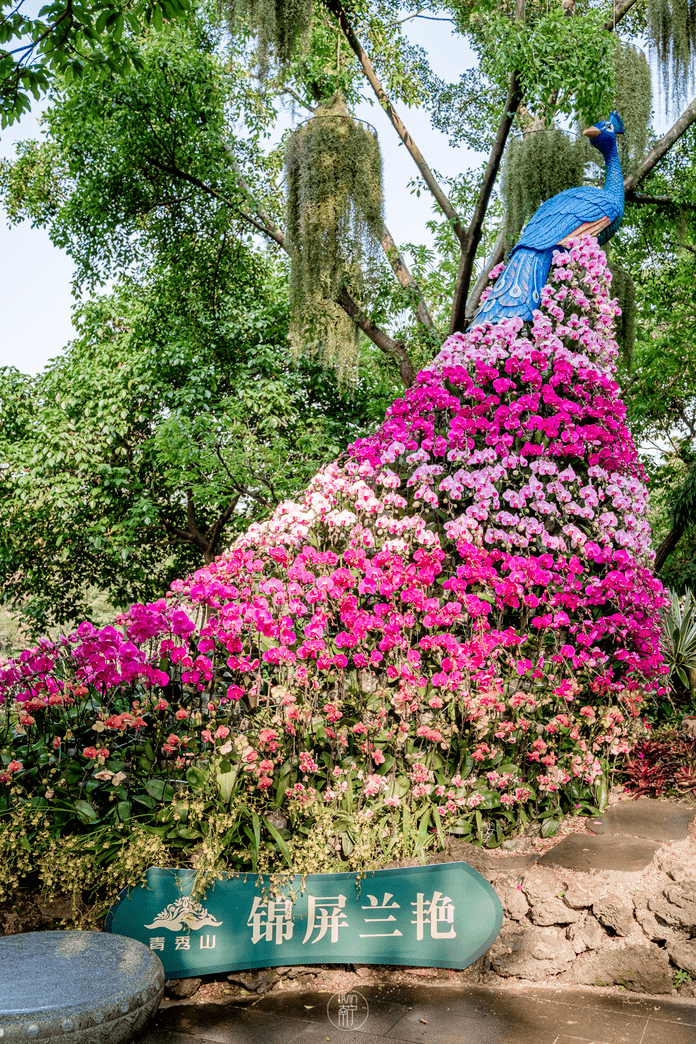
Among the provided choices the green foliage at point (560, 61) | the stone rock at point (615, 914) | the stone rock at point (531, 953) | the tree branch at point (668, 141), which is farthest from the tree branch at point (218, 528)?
the stone rock at point (615, 914)

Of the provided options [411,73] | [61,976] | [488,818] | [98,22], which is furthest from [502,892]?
[411,73]

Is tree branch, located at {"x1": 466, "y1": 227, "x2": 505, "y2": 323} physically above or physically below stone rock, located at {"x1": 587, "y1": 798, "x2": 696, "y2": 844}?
above

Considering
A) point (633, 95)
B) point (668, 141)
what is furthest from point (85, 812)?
point (668, 141)

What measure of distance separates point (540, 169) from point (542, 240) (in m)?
2.65

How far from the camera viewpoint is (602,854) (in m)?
3.40

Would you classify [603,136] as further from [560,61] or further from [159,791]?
[159,791]

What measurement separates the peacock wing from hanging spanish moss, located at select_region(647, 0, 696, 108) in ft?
7.97

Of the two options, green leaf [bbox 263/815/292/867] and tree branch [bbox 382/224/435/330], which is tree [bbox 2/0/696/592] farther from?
green leaf [bbox 263/815/292/867]

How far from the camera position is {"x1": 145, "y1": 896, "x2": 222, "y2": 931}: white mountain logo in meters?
3.15

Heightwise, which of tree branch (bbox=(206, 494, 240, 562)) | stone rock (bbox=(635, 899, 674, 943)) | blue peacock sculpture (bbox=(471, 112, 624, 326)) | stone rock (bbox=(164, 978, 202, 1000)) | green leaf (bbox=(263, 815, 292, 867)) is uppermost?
blue peacock sculpture (bbox=(471, 112, 624, 326))

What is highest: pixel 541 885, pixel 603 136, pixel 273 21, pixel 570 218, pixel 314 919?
pixel 273 21

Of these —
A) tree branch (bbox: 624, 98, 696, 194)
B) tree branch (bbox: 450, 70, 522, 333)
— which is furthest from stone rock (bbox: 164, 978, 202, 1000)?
tree branch (bbox: 624, 98, 696, 194)

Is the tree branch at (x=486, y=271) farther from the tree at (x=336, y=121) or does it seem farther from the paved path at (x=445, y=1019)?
the paved path at (x=445, y=1019)

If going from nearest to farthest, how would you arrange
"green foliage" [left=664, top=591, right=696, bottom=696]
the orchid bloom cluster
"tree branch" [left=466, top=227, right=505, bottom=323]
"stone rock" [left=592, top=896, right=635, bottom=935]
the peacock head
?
"stone rock" [left=592, top=896, right=635, bottom=935]
the orchid bloom cluster
"green foliage" [left=664, top=591, right=696, bottom=696]
the peacock head
"tree branch" [left=466, top=227, right=505, bottom=323]
